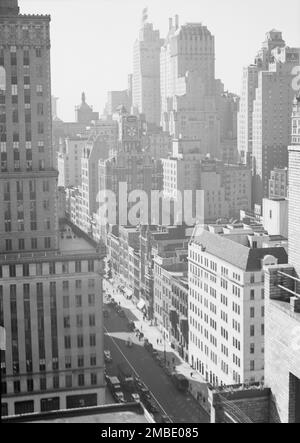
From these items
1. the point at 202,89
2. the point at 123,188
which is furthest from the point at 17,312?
the point at 202,89

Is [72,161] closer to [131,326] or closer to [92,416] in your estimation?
[131,326]

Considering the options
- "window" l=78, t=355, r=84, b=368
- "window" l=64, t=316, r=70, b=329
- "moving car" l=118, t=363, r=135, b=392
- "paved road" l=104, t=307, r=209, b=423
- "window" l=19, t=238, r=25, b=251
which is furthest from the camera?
"moving car" l=118, t=363, r=135, b=392

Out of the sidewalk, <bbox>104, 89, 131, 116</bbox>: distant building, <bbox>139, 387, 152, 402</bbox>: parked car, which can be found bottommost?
the sidewalk

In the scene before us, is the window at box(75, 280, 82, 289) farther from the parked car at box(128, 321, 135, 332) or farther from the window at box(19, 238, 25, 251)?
the parked car at box(128, 321, 135, 332)

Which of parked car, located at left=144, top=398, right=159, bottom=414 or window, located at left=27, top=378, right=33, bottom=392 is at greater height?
window, located at left=27, top=378, right=33, bottom=392

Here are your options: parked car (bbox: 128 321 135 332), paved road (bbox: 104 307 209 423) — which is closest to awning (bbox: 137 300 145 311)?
paved road (bbox: 104 307 209 423)

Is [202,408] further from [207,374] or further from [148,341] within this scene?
[148,341]

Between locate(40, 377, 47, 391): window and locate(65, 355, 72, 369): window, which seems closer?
locate(40, 377, 47, 391): window
